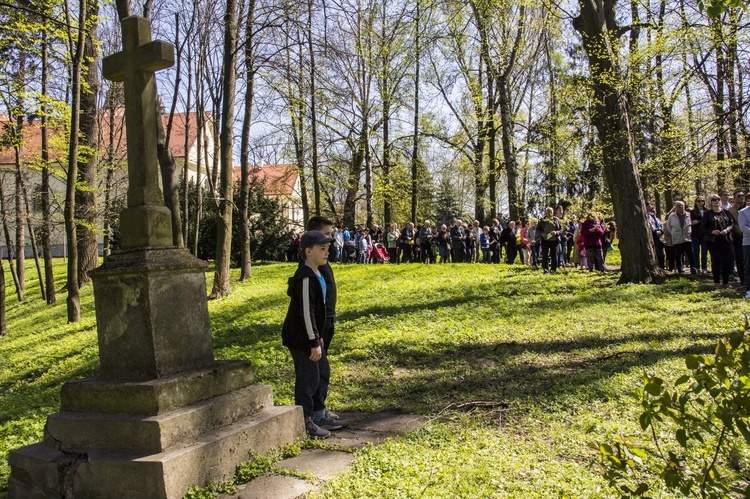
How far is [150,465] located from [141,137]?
8.42ft

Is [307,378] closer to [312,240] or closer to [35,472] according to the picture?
[312,240]

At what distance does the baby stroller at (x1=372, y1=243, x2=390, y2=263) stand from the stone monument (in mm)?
20090

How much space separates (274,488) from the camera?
3906mm

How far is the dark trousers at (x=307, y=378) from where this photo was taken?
512cm

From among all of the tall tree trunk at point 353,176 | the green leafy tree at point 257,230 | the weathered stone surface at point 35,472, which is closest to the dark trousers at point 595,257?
the weathered stone surface at point 35,472

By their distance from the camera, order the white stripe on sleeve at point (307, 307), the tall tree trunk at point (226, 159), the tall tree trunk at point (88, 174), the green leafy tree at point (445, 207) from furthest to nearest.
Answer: the green leafy tree at point (445, 207), the tall tree trunk at point (88, 174), the tall tree trunk at point (226, 159), the white stripe on sleeve at point (307, 307)

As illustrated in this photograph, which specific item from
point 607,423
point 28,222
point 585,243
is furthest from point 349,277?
point 607,423

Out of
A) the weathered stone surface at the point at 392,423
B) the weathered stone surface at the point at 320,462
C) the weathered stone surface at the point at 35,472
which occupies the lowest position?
the weathered stone surface at the point at 392,423

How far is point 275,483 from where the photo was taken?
4.00 m

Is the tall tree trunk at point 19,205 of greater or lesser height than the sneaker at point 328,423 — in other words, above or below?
above

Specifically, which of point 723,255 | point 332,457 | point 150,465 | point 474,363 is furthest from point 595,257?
point 150,465

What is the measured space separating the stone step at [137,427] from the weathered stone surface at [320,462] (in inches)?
22.6

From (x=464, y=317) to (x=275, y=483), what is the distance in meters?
6.84

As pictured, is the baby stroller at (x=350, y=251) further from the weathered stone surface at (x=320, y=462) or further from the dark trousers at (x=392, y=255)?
the weathered stone surface at (x=320, y=462)
